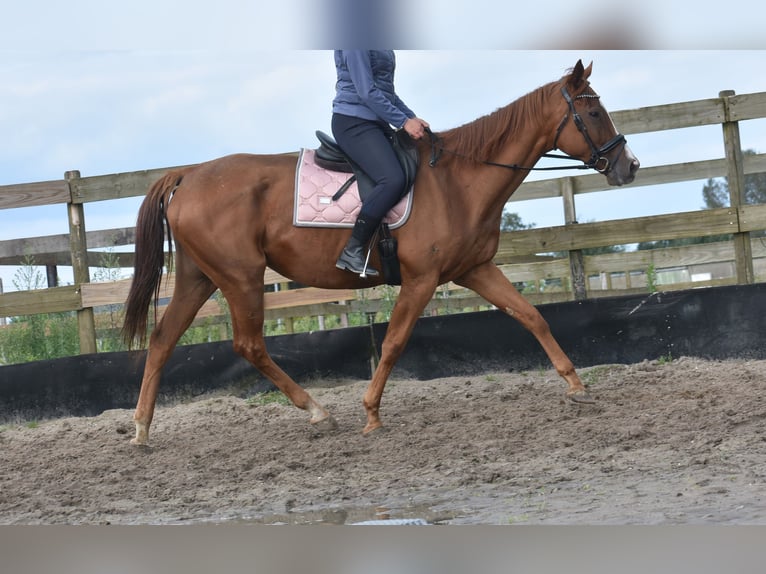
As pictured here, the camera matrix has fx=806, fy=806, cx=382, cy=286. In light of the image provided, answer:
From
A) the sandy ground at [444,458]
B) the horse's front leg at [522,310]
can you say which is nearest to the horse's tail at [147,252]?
the sandy ground at [444,458]

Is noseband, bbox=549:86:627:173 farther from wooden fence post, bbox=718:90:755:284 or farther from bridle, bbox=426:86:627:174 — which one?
wooden fence post, bbox=718:90:755:284

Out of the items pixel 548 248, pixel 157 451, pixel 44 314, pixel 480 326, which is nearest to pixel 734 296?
pixel 548 248

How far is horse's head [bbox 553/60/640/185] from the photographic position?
5.04m

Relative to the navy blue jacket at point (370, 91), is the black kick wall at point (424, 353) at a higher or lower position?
lower

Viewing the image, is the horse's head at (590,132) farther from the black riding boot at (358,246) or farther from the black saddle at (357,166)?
the black riding boot at (358,246)

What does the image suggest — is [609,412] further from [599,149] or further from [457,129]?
[457,129]

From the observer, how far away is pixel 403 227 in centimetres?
503

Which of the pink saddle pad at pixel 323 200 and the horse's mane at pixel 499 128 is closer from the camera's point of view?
the pink saddle pad at pixel 323 200

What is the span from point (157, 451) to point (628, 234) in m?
4.14

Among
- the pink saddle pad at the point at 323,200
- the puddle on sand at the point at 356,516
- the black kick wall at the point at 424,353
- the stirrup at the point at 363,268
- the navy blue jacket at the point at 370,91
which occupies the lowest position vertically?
the puddle on sand at the point at 356,516

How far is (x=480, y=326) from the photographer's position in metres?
6.60

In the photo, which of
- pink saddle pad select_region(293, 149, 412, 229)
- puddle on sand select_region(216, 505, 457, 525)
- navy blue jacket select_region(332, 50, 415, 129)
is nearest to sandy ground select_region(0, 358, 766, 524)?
puddle on sand select_region(216, 505, 457, 525)

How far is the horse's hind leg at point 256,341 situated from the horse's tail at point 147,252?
1.96ft

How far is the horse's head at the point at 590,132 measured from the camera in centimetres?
504
